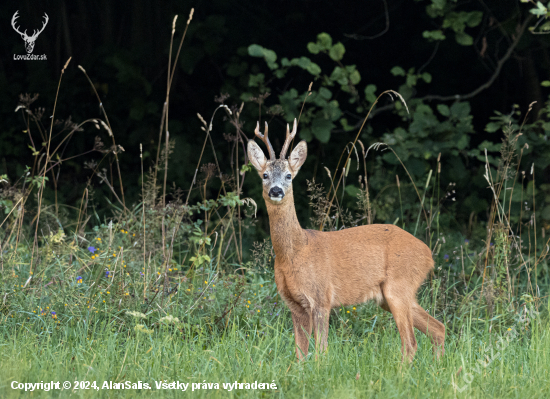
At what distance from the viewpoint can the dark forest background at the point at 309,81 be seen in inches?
A: 252

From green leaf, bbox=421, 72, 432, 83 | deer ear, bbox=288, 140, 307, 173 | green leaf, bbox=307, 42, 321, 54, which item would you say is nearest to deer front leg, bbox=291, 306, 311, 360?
deer ear, bbox=288, 140, 307, 173

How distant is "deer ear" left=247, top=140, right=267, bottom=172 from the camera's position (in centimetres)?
412

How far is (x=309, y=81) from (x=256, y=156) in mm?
4147

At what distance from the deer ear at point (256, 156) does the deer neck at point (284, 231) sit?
0.86 feet

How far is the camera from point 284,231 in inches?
156

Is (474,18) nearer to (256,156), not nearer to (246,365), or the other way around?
(256,156)

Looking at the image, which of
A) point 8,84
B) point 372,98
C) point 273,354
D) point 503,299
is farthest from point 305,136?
point 8,84

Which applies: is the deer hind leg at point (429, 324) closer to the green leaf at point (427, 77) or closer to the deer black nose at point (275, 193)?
the deer black nose at point (275, 193)

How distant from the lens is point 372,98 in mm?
6398

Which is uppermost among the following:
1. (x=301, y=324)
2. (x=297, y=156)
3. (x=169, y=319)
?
(x=297, y=156)

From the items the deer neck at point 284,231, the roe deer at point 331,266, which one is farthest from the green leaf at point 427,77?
the deer neck at point 284,231

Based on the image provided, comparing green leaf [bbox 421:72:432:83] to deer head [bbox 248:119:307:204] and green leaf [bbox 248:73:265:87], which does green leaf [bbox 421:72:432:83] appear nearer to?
green leaf [bbox 248:73:265:87]

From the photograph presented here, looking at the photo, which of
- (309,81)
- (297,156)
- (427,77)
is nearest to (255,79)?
(309,81)

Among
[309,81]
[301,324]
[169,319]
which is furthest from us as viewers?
[309,81]
